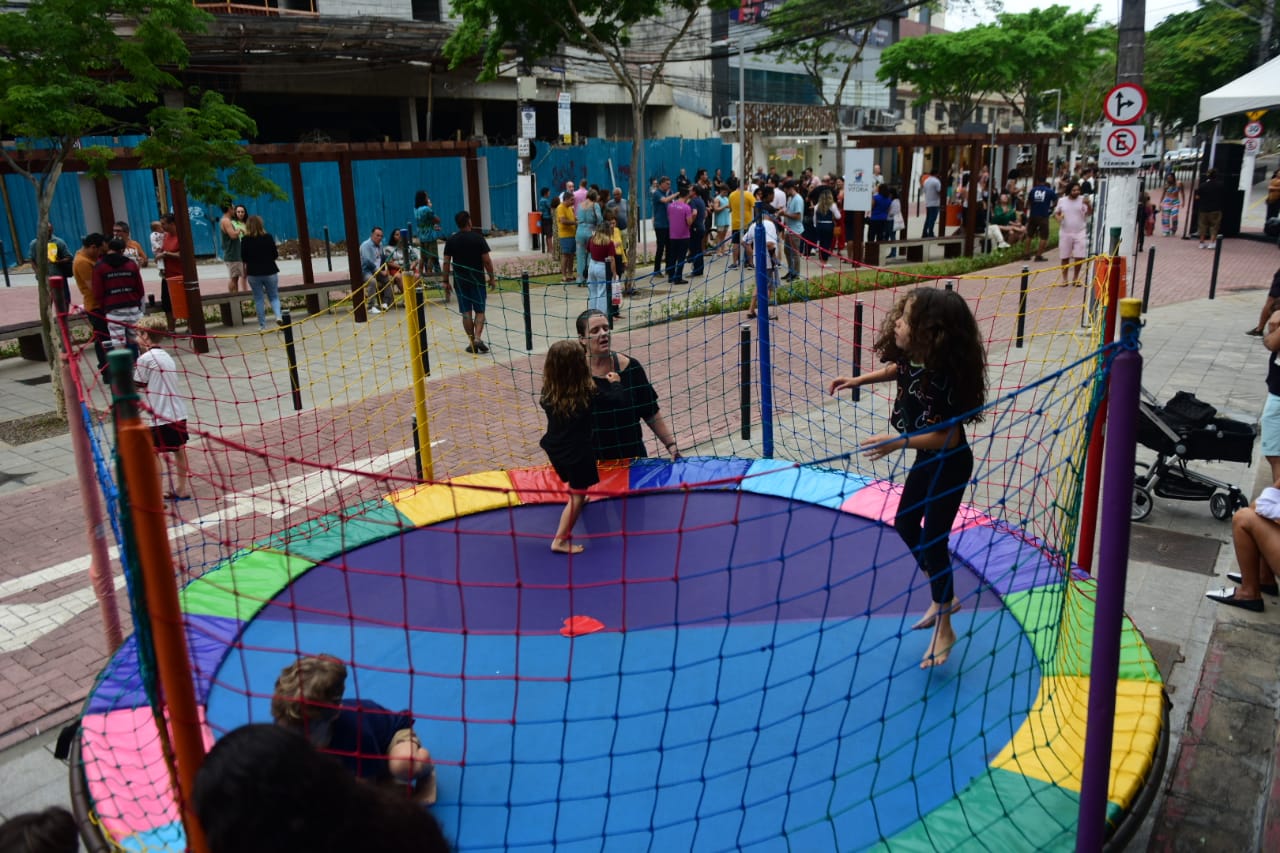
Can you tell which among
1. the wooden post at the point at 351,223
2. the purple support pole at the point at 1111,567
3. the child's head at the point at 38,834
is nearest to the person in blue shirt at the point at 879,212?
the wooden post at the point at 351,223

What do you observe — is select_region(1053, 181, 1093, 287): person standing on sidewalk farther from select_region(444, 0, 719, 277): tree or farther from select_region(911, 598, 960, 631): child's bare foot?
select_region(911, 598, 960, 631): child's bare foot

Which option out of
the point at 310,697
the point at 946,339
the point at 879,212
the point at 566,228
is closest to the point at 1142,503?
the point at 946,339

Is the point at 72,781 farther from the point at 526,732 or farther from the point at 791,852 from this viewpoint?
the point at 791,852

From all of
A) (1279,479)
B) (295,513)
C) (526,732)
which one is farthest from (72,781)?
(1279,479)

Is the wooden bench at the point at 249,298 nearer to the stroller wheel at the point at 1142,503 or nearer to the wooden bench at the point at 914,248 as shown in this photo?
the wooden bench at the point at 914,248

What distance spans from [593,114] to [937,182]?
1844 centimetres

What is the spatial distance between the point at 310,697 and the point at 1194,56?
37.2 metres

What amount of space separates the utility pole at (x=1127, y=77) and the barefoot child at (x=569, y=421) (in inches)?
295

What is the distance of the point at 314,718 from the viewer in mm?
3361

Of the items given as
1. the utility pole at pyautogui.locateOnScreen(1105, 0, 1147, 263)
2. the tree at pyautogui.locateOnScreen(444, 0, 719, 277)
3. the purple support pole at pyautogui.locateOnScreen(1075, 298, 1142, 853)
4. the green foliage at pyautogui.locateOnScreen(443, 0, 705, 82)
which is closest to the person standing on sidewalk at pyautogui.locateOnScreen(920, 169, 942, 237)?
the green foliage at pyautogui.locateOnScreen(443, 0, 705, 82)

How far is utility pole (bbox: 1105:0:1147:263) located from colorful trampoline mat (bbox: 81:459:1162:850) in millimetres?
7050

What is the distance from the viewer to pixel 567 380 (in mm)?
5559

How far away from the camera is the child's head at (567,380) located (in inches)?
217

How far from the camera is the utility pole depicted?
10711mm
